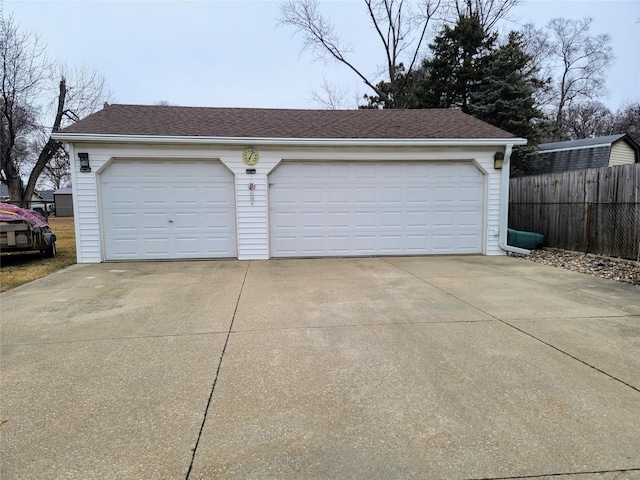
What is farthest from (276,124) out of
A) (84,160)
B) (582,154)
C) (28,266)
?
(582,154)

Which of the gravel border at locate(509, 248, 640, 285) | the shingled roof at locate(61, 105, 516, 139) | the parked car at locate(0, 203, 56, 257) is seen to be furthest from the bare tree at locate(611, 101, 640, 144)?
the parked car at locate(0, 203, 56, 257)

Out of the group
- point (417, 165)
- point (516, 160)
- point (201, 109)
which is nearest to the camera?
point (417, 165)

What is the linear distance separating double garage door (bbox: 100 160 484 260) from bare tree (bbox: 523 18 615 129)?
940 inches

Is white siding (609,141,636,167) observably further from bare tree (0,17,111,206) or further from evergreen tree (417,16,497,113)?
bare tree (0,17,111,206)

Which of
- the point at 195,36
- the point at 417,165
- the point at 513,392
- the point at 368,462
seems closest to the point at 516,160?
the point at 417,165

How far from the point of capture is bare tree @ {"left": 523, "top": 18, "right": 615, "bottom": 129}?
26734mm

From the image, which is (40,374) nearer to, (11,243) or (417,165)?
(11,243)

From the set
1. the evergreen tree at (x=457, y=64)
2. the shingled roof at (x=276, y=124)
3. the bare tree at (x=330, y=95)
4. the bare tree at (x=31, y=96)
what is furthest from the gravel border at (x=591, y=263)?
the bare tree at (x=31, y=96)

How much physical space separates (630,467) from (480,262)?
6680 millimetres

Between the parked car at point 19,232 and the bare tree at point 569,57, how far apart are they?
3094 centimetres

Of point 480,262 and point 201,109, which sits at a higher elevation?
point 201,109

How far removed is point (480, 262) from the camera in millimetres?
8164

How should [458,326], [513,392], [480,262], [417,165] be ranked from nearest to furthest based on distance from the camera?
[513,392]
[458,326]
[480,262]
[417,165]

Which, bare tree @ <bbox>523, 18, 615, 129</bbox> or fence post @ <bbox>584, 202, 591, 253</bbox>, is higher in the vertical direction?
bare tree @ <bbox>523, 18, 615, 129</bbox>
